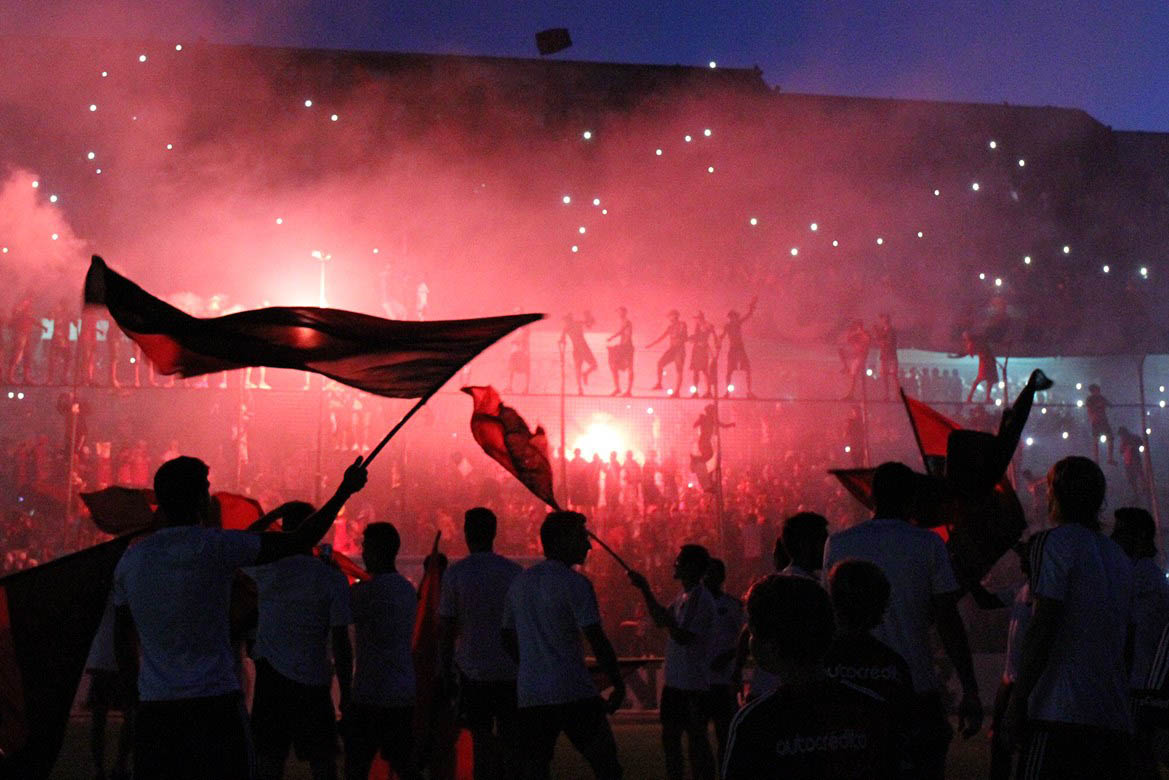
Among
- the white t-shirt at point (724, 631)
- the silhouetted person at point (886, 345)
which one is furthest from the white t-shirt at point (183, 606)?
the silhouetted person at point (886, 345)

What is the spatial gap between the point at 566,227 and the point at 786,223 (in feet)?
17.5

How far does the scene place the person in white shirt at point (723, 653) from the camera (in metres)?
7.74

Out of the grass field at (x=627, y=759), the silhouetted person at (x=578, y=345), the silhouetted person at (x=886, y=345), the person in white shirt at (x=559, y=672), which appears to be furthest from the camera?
the silhouetted person at (x=886, y=345)

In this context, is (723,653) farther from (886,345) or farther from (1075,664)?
(886,345)

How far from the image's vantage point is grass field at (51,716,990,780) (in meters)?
9.15

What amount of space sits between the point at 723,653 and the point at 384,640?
8.94 feet

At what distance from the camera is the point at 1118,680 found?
4.00 m

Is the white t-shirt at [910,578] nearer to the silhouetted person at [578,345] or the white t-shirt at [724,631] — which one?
the white t-shirt at [724,631]

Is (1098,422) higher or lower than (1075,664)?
higher

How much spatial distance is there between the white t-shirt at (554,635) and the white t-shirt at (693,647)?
1874 millimetres

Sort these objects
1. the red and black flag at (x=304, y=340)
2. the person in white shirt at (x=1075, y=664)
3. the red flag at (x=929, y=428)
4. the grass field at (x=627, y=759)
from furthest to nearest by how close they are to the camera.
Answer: the grass field at (x=627, y=759)
the red flag at (x=929, y=428)
the red and black flag at (x=304, y=340)
the person in white shirt at (x=1075, y=664)

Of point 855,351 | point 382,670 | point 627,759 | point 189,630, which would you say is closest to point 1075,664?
point 189,630

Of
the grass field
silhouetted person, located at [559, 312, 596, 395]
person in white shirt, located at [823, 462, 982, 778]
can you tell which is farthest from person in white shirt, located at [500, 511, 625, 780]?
silhouetted person, located at [559, 312, 596, 395]

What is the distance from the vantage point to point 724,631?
8.02 metres
